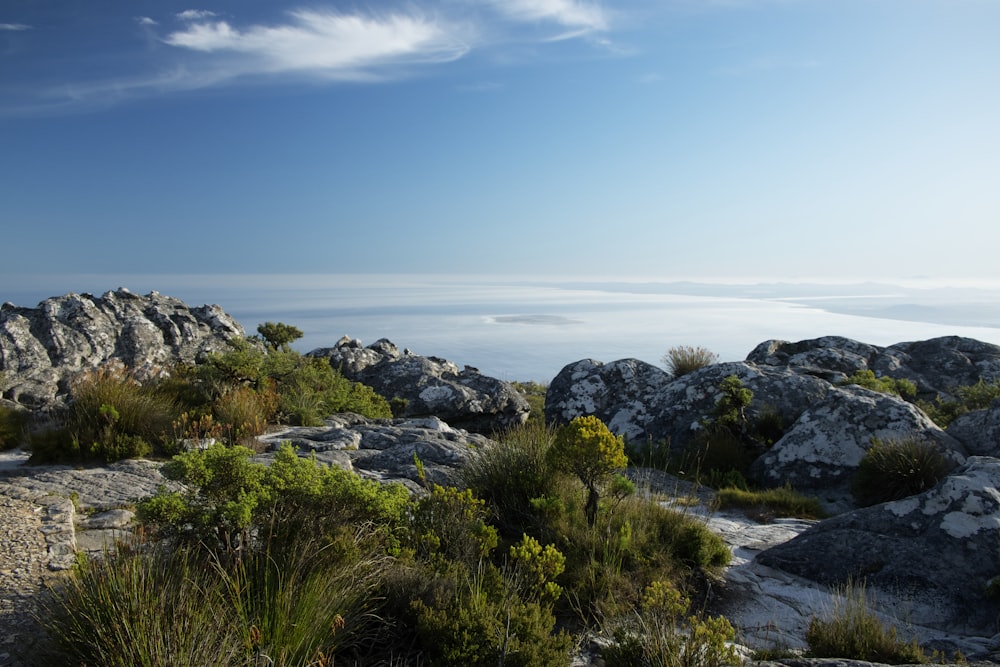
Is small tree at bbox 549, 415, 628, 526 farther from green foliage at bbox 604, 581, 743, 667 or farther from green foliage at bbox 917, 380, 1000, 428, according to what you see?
green foliage at bbox 917, 380, 1000, 428

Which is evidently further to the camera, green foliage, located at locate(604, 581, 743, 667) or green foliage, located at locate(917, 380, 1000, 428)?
green foliage, located at locate(917, 380, 1000, 428)

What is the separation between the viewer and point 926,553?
6.15 meters

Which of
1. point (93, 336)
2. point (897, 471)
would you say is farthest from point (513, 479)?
point (93, 336)

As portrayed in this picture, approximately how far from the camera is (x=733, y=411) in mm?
11773

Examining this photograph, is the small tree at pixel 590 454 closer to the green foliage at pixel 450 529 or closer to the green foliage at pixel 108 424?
the green foliage at pixel 450 529

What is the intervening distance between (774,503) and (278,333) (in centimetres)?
1815

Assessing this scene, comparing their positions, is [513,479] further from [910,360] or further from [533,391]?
[533,391]

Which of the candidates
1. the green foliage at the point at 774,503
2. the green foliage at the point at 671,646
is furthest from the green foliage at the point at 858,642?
the green foliage at the point at 774,503

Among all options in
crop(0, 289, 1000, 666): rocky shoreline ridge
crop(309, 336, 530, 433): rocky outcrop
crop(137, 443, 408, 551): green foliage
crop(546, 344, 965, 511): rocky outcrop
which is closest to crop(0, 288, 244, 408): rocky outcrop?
crop(0, 289, 1000, 666): rocky shoreline ridge

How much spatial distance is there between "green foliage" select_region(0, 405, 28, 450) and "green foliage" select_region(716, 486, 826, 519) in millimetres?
11017

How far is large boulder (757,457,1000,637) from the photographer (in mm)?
5590

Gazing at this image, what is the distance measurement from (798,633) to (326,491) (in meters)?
4.17

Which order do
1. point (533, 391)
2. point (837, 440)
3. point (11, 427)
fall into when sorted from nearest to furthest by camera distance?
1. point (11, 427)
2. point (837, 440)
3. point (533, 391)

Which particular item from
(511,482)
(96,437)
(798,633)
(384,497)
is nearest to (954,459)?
(798,633)
